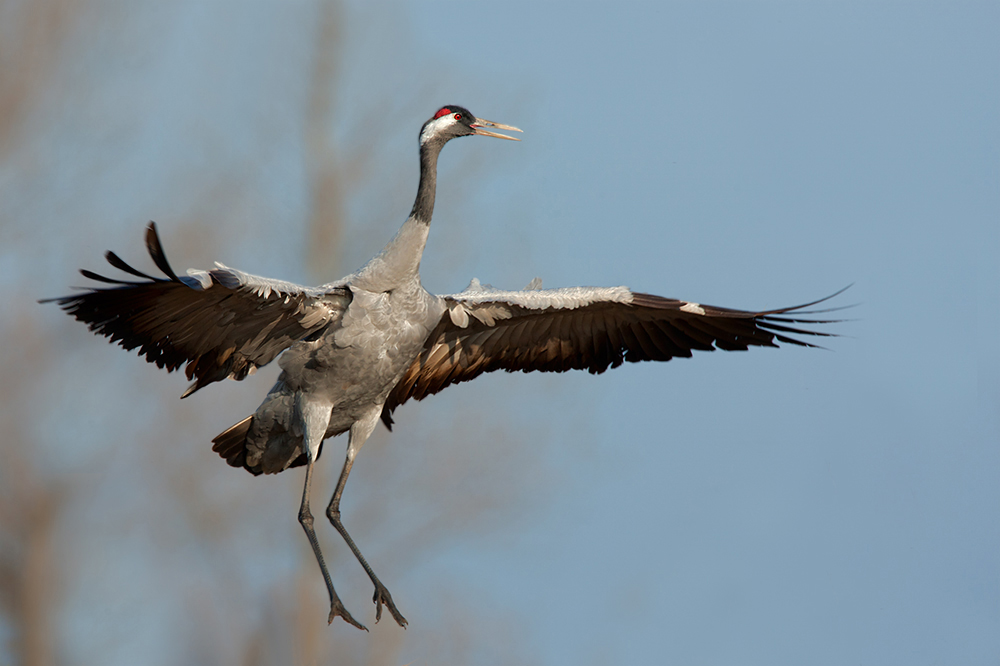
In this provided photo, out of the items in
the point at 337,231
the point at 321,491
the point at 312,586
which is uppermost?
the point at 337,231

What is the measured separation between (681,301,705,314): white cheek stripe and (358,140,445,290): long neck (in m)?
1.60

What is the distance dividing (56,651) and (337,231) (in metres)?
6.35

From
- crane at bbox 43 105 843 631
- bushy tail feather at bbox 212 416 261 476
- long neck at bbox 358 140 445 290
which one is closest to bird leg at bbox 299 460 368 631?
crane at bbox 43 105 843 631

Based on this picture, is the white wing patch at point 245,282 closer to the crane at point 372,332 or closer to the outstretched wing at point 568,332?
the crane at point 372,332

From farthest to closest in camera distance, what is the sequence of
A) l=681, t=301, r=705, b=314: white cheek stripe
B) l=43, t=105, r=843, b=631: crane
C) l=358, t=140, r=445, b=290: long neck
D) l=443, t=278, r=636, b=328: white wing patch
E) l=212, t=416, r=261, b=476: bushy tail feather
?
l=212, t=416, r=261, b=476: bushy tail feather
l=681, t=301, r=705, b=314: white cheek stripe
l=443, t=278, r=636, b=328: white wing patch
l=358, t=140, r=445, b=290: long neck
l=43, t=105, r=843, b=631: crane

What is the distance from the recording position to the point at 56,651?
13.2 m

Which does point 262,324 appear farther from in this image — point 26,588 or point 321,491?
point 26,588

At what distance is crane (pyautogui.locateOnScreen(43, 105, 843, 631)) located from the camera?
5.20m

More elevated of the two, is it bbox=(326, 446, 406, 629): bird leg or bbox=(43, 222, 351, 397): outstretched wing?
bbox=(43, 222, 351, 397): outstretched wing

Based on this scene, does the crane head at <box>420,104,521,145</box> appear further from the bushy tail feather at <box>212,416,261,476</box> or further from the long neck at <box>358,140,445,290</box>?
the bushy tail feather at <box>212,416,261,476</box>

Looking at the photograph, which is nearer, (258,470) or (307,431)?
(307,431)

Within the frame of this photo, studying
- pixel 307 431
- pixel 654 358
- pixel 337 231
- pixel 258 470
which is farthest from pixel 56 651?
pixel 654 358

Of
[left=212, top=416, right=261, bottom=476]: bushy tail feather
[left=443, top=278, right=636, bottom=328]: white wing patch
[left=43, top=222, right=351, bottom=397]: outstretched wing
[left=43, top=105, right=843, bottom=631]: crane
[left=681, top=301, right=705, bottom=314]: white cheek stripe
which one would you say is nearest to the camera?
[left=43, top=222, right=351, bottom=397]: outstretched wing

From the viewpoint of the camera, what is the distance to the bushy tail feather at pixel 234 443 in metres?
6.42
